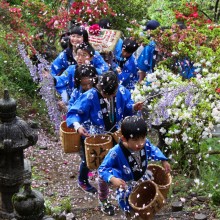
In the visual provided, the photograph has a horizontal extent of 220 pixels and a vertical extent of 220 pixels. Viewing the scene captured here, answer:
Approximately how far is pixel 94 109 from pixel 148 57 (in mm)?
2911

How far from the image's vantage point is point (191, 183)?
6.27 metres

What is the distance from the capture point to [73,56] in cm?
789

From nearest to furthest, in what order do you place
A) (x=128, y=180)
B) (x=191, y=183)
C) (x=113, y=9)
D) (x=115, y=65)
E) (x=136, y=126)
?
(x=136, y=126), (x=128, y=180), (x=191, y=183), (x=115, y=65), (x=113, y=9)

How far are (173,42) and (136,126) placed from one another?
3.19 metres

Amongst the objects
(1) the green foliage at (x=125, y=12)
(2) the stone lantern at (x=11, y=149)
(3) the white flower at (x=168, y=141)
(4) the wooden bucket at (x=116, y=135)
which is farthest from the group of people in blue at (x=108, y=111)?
(1) the green foliage at (x=125, y=12)

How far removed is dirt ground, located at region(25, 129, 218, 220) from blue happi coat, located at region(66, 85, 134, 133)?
0.95 metres

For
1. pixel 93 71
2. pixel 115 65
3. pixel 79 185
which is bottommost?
pixel 79 185

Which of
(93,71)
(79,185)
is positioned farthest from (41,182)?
(93,71)

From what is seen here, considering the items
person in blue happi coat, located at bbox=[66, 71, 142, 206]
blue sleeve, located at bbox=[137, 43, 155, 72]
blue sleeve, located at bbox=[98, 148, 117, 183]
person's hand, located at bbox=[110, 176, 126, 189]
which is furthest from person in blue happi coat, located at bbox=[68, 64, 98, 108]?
blue sleeve, located at bbox=[137, 43, 155, 72]

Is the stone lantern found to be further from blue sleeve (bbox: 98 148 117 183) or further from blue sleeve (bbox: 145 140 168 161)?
blue sleeve (bbox: 145 140 168 161)

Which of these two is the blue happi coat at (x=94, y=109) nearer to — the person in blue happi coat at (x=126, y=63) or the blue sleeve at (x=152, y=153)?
the blue sleeve at (x=152, y=153)

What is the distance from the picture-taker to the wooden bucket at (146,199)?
4.34 m

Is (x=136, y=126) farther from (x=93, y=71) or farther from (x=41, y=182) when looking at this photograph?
(x=41, y=182)

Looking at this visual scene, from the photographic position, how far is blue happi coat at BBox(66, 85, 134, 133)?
5855mm
